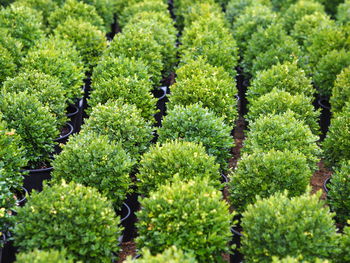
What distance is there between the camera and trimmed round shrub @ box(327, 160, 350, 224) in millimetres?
6245

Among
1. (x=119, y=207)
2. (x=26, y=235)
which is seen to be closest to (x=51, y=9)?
(x=119, y=207)

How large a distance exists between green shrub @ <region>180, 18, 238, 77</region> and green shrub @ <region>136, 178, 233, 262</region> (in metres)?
4.25

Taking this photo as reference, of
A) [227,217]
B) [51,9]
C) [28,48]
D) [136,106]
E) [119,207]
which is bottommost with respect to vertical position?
[227,217]

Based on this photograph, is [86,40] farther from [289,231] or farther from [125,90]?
[289,231]

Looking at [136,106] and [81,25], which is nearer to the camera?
[136,106]

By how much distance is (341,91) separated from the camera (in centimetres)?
900

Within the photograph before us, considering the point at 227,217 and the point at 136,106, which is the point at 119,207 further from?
the point at 136,106

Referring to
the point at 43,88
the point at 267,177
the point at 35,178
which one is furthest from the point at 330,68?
the point at 35,178

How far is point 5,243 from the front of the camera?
5738 millimetres

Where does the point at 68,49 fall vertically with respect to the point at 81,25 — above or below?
below

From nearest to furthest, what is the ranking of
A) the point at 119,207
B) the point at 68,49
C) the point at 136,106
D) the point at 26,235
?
1. the point at 26,235
2. the point at 119,207
3. the point at 136,106
4. the point at 68,49

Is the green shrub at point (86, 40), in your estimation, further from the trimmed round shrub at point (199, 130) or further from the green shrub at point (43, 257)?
the green shrub at point (43, 257)

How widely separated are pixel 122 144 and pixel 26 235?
2.18 metres

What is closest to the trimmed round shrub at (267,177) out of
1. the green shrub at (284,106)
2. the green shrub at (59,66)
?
the green shrub at (284,106)
